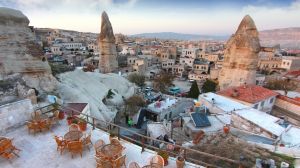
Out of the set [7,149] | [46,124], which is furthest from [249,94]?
[7,149]

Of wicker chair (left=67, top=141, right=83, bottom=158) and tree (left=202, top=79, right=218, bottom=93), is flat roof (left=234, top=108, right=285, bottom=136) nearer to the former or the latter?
wicker chair (left=67, top=141, right=83, bottom=158)

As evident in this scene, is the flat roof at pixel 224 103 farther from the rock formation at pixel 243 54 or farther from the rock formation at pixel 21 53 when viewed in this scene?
the rock formation at pixel 21 53

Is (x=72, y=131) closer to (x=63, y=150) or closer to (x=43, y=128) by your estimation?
(x=63, y=150)

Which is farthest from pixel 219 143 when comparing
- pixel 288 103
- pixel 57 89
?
pixel 288 103

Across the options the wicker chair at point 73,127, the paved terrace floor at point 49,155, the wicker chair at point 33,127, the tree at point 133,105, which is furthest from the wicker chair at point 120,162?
the tree at point 133,105

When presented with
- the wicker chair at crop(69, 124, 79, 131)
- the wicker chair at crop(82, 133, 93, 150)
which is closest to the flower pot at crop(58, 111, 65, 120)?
the wicker chair at crop(69, 124, 79, 131)

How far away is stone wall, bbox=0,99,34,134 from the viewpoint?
814cm

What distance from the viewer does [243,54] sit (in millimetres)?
35219

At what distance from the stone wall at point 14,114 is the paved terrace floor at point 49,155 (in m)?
0.44

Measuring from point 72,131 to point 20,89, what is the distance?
9175 millimetres

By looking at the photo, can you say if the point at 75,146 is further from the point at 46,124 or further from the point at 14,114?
the point at 14,114

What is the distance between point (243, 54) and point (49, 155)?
35781 mm

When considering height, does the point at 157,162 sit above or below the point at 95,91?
above

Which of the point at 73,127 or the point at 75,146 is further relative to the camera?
the point at 73,127
